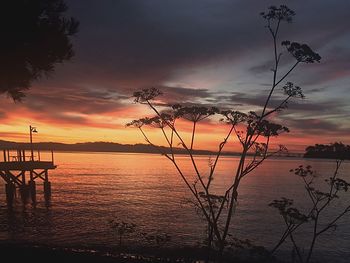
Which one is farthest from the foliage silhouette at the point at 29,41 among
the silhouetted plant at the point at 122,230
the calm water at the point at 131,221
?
the calm water at the point at 131,221

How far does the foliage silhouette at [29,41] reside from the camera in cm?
1370

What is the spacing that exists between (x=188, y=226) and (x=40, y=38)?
76.5ft

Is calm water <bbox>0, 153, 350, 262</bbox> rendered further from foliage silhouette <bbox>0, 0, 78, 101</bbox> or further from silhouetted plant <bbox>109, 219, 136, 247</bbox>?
foliage silhouette <bbox>0, 0, 78, 101</bbox>

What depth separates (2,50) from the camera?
1413 cm

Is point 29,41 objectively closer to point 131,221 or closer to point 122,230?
point 122,230

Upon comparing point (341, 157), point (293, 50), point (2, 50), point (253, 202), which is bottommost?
point (253, 202)

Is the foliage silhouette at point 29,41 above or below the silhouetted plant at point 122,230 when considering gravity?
above

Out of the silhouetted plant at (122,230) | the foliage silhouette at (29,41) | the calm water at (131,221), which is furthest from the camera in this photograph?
the calm water at (131,221)

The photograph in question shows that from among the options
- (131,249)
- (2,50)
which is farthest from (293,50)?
(131,249)

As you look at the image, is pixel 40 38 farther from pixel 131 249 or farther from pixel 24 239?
pixel 24 239

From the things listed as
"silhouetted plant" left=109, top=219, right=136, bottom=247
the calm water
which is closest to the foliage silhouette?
"silhouetted plant" left=109, top=219, right=136, bottom=247

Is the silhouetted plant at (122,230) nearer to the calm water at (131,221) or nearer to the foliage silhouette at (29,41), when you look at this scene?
the calm water at (131,221)

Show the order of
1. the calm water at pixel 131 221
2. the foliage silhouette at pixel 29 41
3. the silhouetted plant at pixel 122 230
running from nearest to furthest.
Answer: the foliage silhouette at pixel 29 41
the silhouetted plant at pixel 122 230
the calm water at pixel 131 221

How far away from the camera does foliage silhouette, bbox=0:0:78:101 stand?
13.7m
